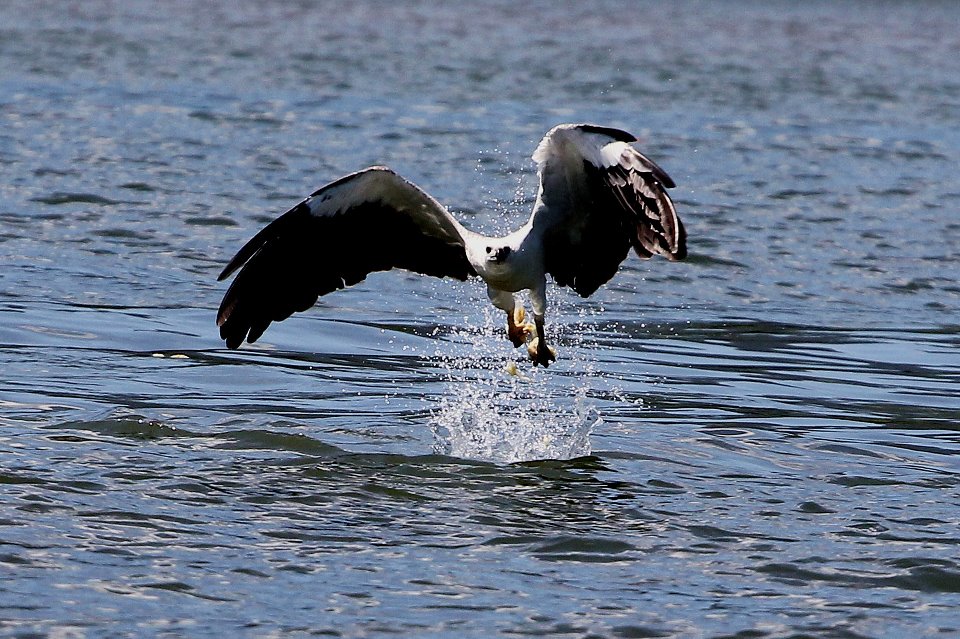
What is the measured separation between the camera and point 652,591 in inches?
279

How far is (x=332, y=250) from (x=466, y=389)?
1.49 meters

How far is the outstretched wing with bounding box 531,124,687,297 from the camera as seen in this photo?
26.0ft

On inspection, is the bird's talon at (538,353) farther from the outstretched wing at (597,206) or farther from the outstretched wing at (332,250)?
the outstretched wing at (332,250)

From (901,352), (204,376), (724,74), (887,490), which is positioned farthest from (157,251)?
(724,74)

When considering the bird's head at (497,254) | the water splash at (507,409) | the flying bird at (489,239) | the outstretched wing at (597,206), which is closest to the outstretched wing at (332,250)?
the flying bird at (489,239)

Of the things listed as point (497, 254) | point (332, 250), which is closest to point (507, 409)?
point (332, 250)

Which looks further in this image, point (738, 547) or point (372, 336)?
point (372, 336)

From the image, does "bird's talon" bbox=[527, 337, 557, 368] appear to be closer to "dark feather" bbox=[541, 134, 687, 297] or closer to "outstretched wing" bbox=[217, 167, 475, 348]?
"dark feather" bbox=[541, 134, 687, 297]

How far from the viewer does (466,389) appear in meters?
10.6

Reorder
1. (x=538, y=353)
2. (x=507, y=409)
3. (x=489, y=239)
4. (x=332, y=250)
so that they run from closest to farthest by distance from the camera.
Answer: (x=489, y=239) < (x=538, y=353) < (x=332, y=250) < (x=507, y=409)

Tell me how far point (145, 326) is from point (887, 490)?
16.6 feet

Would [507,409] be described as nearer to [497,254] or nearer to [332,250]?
[332,250]

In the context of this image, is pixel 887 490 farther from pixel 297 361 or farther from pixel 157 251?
pixel 157 251

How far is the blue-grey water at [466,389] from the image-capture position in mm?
7023
